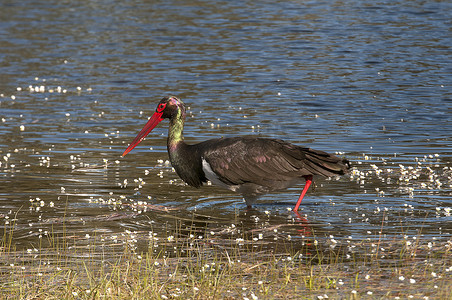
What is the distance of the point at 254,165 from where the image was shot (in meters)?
13.0

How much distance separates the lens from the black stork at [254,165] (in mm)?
12781

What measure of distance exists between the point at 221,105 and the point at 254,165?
1076cm

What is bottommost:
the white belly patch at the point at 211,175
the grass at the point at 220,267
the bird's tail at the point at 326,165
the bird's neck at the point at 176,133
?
the grass at the point at 220,267

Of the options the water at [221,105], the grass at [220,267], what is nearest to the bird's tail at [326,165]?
the water at [221,105]

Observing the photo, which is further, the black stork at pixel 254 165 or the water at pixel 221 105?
the water at pixel 221 105

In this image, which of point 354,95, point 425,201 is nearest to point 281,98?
point 354,95

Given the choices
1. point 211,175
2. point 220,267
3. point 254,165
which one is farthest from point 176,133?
point 220,267

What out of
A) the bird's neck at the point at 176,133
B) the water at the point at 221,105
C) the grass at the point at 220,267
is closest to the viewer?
the grass at the point at 220,267

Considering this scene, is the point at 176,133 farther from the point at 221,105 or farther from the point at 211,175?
the point at 221,105

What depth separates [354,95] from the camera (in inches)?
977

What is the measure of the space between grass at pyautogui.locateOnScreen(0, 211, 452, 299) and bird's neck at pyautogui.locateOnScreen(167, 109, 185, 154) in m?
2.23

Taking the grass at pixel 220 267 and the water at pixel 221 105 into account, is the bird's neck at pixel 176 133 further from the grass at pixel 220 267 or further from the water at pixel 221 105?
the grass at pixel 220 267

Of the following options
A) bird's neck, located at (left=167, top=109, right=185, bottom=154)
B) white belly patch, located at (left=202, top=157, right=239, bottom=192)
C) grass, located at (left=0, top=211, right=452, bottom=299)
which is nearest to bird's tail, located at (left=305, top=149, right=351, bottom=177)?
white belly patch, located at (left=202, top=157, right=239, bottom=192)

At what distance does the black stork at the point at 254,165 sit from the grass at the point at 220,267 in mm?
1416
